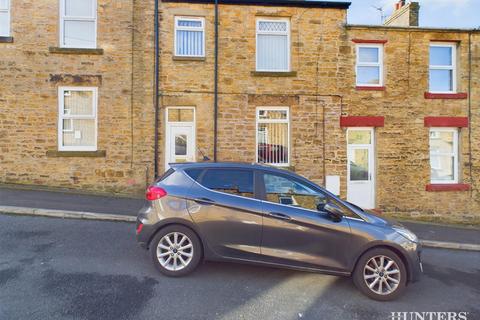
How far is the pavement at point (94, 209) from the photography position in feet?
21.7

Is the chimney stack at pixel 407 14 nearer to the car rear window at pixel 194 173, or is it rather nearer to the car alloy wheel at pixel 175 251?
the car rear window at pixel 194 173

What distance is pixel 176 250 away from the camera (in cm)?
414

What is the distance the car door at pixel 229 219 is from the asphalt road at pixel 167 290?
1.62 feet

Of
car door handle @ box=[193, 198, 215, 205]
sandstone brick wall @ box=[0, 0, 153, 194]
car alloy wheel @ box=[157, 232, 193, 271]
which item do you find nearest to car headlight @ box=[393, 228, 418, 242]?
car door handle @ box=[193, 198, 215, 205]

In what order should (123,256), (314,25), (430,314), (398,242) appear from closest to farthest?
(430,314) → (398,242) → (123,256) → (314,25)

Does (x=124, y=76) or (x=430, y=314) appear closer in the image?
(x=430, y=314)

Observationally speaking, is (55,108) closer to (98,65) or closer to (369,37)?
(98,65)

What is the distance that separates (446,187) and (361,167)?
2.99 m

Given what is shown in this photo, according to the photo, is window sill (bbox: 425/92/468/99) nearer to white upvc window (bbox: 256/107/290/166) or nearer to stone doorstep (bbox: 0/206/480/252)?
white upvc window (bbox: 256/107/290/166)

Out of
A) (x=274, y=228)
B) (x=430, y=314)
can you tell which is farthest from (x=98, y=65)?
(x=430, y=314)

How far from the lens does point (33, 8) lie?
→ 9.27 meters

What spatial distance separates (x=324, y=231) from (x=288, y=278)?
96cm

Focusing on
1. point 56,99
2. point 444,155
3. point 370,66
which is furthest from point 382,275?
point 56,99

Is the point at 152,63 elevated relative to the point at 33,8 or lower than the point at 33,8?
lower
